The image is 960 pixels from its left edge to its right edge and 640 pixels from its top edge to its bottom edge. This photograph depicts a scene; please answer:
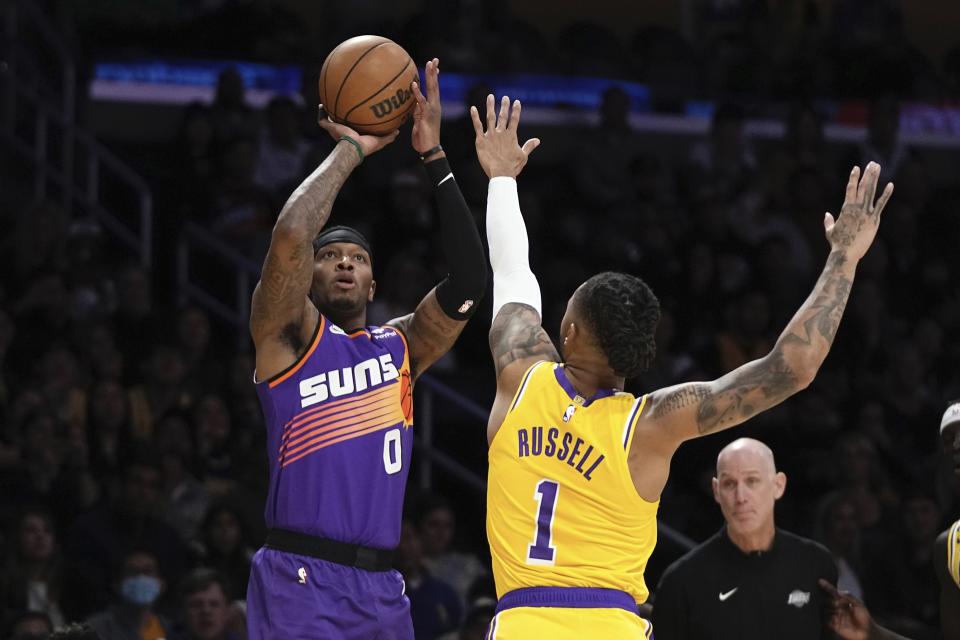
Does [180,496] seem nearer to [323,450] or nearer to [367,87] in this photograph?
[323,450]

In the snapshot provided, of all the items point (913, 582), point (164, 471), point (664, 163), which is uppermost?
point (664, 163)

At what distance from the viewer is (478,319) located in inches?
448

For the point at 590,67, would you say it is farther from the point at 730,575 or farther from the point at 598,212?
the point at 730,575

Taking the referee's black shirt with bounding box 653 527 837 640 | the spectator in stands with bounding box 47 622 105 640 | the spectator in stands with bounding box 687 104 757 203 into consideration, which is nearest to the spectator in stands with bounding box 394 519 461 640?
the referee's black shirt with bounding box 653 527 837 640

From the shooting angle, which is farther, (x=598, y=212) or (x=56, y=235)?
(x=598, y=212)

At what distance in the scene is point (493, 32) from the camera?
15.1m

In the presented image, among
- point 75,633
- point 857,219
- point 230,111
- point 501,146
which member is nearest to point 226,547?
point 75,633

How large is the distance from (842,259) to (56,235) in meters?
7.15

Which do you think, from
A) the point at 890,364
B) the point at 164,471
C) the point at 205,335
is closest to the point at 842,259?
the point at 164,471

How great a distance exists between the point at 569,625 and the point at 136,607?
417 centimetres

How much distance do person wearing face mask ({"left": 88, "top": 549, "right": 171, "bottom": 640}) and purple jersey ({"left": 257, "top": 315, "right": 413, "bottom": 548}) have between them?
9.27 feet

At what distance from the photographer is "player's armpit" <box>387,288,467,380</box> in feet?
19.1

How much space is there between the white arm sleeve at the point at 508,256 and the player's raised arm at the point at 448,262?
42 centimetres

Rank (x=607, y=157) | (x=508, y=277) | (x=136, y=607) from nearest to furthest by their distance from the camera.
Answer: (x=508, y=277), (x=136, y=607), (x=607, y=157)
